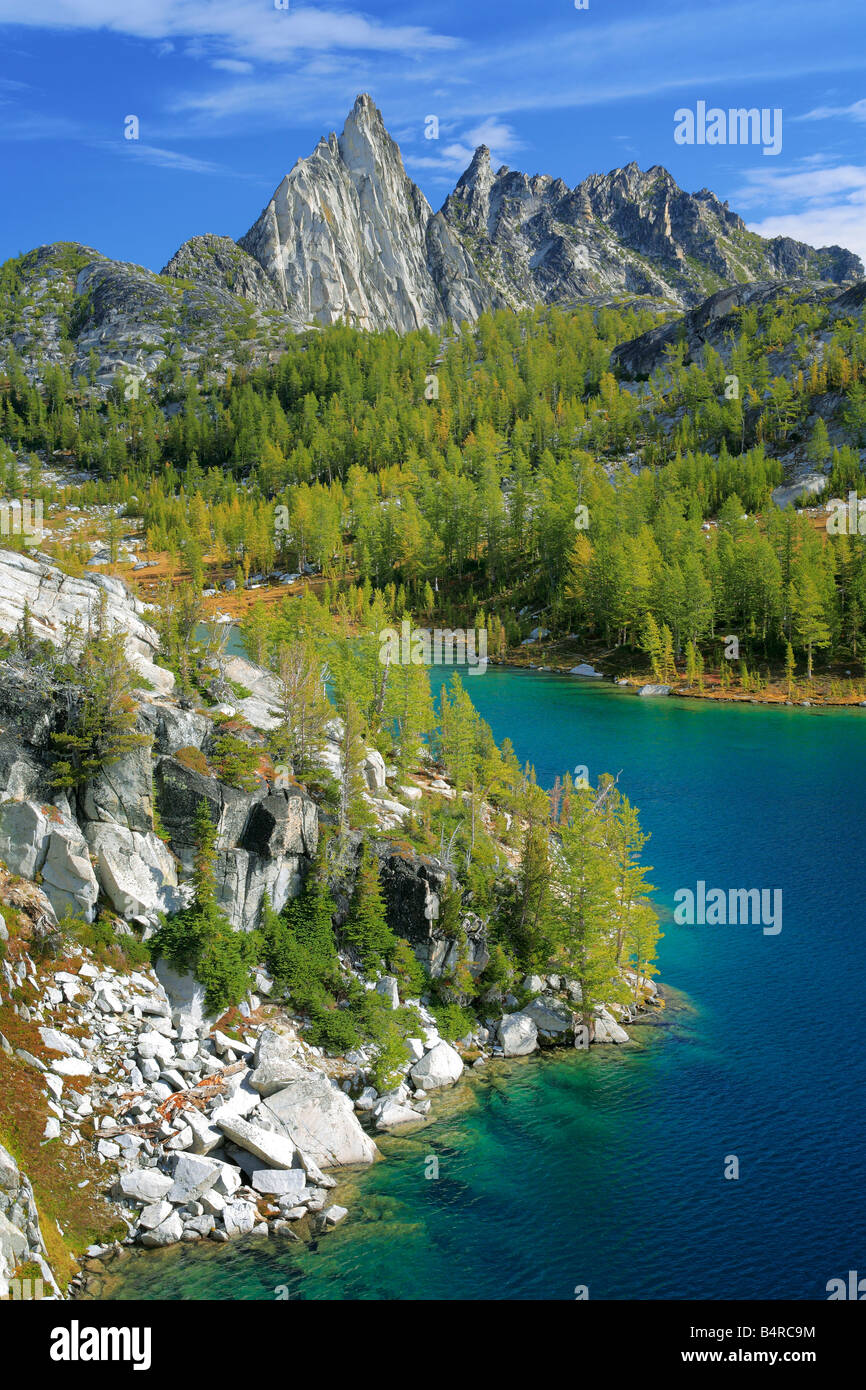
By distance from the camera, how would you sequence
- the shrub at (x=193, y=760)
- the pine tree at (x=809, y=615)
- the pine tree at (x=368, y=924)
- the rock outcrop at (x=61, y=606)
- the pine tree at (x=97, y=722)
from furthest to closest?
the pine tree at (x=809, y=615)
the rock outcrop at (x=61, y=606)
the pine tree at (x=368, y=924)
the shrub at (x=193, y=760)
the pine tree at (x=97, y=722)

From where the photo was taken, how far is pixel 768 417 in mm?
172375

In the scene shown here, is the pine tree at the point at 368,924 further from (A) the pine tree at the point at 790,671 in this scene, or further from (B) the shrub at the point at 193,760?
(A) the pine tree at the point at 790,671

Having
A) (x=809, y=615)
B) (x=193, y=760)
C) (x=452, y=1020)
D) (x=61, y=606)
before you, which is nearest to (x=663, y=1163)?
(x=452, y=1020)

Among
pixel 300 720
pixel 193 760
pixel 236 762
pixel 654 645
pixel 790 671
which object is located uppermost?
pixel 654 645

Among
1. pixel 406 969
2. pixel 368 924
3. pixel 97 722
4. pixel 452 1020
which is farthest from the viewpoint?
pixel 368 924

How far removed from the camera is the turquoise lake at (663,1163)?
72.0 feet

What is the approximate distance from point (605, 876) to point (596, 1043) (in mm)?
→ 6680

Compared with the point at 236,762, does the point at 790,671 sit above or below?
above

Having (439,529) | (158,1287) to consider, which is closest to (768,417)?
(439,529)

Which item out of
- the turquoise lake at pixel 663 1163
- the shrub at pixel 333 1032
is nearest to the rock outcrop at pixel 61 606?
the shrub at pixel 333 1032

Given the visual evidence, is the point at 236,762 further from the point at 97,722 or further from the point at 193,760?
the point at 97,722

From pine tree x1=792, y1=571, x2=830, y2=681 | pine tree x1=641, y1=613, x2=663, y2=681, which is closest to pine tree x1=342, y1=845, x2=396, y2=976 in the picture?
pine tree x1=641, y1=613, x2=663, y2=681

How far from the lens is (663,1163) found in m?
26.7
